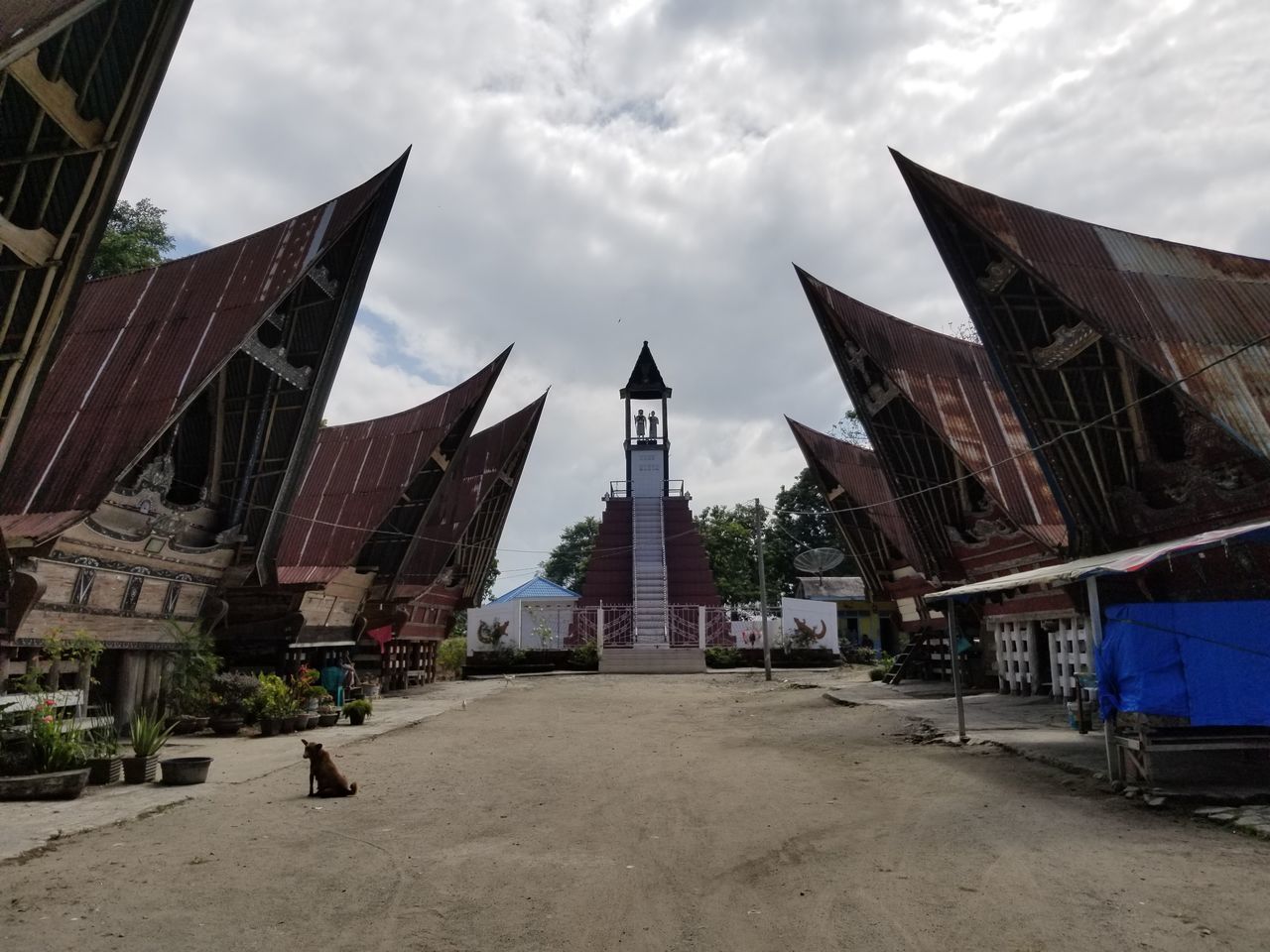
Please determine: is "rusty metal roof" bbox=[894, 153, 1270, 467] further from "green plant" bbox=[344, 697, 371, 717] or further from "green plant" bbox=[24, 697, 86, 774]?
"green plant" bbox=[344, 697, 371, 717]

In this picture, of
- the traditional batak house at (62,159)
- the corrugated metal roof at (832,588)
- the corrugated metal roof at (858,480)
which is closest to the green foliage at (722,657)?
the corrugated metal roof at (858,480)

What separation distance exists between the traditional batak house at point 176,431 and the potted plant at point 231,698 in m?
1.01

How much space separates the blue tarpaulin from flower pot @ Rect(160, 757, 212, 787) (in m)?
8.76

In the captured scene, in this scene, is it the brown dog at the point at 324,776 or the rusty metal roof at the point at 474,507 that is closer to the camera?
the brown dog at the point at 324,776

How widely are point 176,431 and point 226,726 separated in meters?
4.79

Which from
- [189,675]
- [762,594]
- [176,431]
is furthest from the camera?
[762,594]

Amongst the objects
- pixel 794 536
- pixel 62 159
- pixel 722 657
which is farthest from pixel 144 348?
pixel 794 536

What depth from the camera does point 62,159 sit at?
318 inches

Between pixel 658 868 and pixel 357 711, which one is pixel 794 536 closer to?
pixel 357 711

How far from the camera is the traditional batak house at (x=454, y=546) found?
23125 millimetres

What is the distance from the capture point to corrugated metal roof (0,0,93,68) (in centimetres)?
635

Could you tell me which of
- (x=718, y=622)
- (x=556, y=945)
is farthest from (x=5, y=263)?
(x=718, y=622)

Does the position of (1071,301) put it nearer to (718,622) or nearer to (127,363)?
(127,363)

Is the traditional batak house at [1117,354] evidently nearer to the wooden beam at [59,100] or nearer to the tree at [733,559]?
the wooden beam at [59,100]
